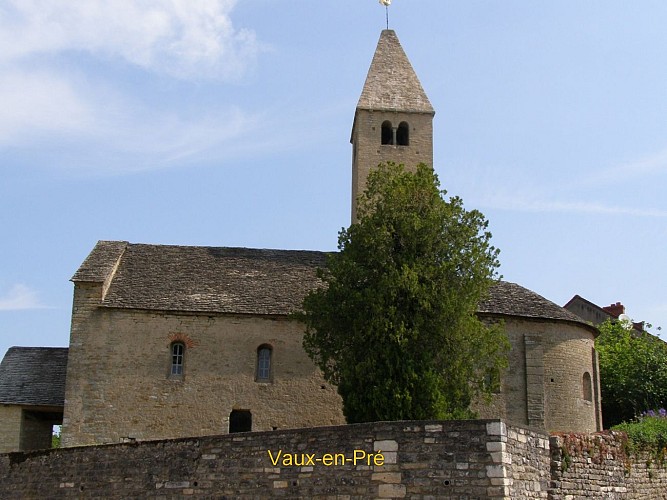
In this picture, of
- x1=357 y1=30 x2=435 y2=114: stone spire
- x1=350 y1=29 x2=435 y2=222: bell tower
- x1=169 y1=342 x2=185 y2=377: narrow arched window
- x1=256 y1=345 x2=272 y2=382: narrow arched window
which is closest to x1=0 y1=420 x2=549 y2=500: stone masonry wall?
x1=169 y1=342 x2=185 y2=377: narrow arched window

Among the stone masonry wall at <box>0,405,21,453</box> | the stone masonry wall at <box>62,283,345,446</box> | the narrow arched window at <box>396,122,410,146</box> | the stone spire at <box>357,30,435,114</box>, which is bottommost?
the stone masonry wall at <box>0,405,21,453</box>

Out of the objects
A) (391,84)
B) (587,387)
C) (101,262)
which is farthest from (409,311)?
(391,84)

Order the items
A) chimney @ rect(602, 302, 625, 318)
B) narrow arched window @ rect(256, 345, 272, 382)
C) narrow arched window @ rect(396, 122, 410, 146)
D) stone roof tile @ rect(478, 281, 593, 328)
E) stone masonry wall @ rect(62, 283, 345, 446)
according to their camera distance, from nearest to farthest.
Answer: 1. stone masonry wall @ rect(62, 283, 345, 446)
2. narrow arched window @ rect(256, 345, 272, 382)
3. stone roof tile @ rect(478, 281, 593, 328)
4. narrow arched window @ rect(396, 122, 410, 146)
5. chimney @ rect(602, 302, 625, 318)

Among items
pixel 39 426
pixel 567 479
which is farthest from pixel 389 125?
pixel 567 479

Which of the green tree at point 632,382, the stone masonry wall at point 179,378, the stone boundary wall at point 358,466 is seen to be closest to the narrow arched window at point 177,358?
the stone masonry wall at point 179,378

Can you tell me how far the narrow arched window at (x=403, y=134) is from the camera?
3691 centimetres

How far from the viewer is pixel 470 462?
1470 cm

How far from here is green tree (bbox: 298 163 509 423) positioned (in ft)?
74.7

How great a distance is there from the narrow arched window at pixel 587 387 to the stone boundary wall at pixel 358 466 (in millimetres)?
11631

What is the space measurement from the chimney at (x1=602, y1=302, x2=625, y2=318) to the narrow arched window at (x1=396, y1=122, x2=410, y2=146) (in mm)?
27113

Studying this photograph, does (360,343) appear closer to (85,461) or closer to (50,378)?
(85,461)

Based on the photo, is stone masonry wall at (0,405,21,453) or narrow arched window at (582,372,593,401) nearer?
stone masonry wall at (0,405,21,453)

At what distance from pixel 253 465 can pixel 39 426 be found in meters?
15.8

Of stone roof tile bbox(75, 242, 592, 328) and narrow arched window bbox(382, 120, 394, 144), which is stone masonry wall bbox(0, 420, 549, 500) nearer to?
stone roof tile bbox(75, 242, 592, 328)
